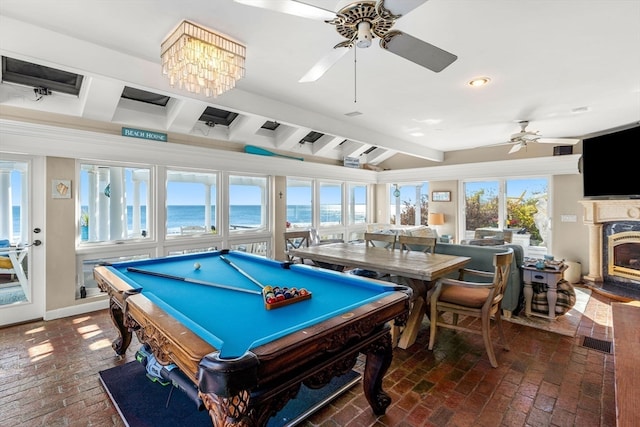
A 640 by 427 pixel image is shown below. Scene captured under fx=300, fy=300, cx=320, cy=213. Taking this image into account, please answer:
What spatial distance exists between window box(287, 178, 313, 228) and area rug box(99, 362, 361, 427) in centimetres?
423

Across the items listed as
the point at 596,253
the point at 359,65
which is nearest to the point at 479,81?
the point at 359,65

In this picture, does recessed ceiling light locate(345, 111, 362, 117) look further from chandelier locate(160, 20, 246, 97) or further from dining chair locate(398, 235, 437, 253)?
chandelier locate(160, 20, 246, 97)

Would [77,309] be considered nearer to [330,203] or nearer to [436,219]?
[330,203]

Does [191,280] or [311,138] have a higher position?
[311,138]

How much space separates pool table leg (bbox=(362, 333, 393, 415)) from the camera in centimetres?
196

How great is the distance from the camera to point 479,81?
10.7ft

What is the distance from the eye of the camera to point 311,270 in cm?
248

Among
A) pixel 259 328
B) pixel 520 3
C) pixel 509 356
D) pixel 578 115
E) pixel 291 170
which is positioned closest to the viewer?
pixel 259 328

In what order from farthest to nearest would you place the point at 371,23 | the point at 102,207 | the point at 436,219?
the point at 436,219 < the point at 102,207 < the point at 371,23

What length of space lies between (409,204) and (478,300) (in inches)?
221

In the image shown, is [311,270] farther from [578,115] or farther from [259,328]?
Answer: [578,115]

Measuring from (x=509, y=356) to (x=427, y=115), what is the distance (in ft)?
10.9

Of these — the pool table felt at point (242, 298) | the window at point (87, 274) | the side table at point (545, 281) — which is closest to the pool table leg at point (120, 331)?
the pool table felt at point (242, 298)

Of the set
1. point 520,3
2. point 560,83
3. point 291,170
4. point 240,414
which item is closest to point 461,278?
point 560,83
